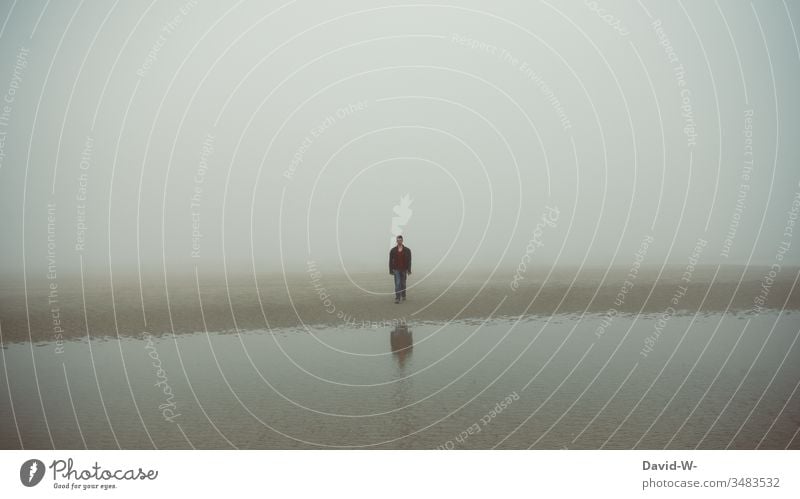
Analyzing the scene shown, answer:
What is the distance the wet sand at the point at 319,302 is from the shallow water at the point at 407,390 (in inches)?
97.0

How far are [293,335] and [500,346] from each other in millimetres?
7225

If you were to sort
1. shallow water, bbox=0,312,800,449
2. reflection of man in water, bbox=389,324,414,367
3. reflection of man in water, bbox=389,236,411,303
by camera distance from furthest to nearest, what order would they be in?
1. reflection of man in water, bbox=389,236,411,303
2. reflection of man in water, bbox=389,324,414,367
3. shallow water, bbox=0,312,800,449

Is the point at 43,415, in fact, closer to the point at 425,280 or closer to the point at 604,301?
the point at 604,301

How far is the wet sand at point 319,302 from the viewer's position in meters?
22.3

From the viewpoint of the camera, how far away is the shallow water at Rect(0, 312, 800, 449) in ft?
34.7

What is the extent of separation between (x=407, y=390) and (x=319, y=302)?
15.6 m
